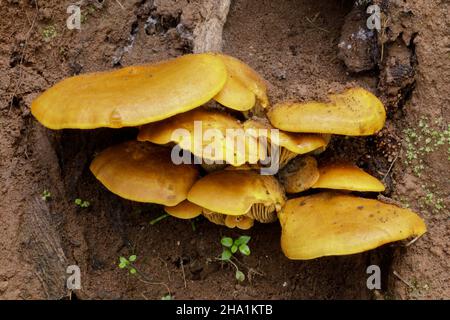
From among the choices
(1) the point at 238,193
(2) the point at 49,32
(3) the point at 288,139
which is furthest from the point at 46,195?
(3) the point at 288,139

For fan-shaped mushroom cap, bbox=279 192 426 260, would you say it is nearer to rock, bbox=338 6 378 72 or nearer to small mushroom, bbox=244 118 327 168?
small mushroom, bbox=244 118 327 168

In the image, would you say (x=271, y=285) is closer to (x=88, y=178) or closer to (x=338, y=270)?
(x=338, y=270)

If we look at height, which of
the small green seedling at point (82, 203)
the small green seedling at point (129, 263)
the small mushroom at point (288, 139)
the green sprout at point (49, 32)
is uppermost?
the green sprout at point (49, 32)

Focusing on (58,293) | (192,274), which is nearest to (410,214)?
(192,274)

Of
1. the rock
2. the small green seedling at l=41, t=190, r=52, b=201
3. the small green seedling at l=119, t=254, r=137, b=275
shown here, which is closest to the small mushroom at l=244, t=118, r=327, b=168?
the rock

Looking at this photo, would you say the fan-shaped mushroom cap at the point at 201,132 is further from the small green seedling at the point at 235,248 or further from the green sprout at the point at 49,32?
the green sprout at the point at 49,32

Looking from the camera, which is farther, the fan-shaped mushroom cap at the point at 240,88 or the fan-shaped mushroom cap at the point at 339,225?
the fan-shaped mushroom cap at the point at 240,88

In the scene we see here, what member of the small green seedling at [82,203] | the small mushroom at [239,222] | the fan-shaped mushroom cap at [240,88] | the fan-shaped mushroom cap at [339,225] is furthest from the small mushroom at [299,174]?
the small green seedling at [82,203]

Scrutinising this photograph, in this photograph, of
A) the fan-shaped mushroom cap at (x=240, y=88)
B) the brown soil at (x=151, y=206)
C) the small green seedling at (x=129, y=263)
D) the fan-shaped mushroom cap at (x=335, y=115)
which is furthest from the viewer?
the small green seedling at (x=129, y=263)
